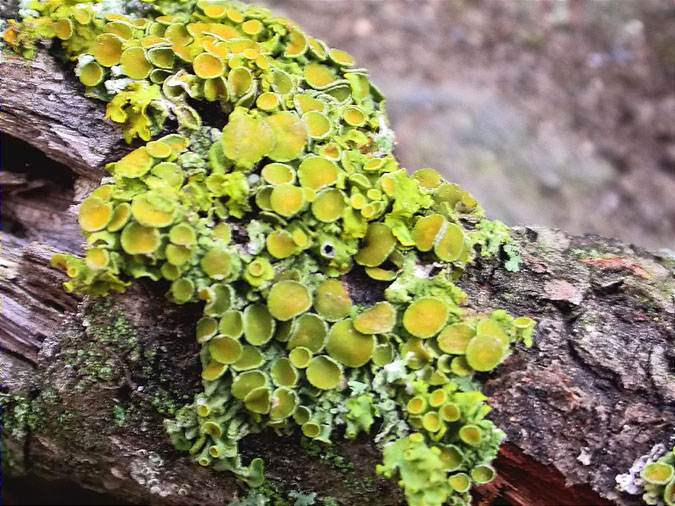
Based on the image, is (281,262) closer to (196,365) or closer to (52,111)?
(196,365)

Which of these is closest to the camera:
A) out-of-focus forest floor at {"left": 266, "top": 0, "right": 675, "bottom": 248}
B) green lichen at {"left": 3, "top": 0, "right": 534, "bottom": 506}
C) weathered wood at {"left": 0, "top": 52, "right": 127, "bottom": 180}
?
green lichen at {"left": 3, "top": 0, "right": 534, "bottom": 506}

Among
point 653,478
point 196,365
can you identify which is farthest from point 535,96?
point 196,365

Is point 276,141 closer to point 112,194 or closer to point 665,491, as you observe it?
point 112,194

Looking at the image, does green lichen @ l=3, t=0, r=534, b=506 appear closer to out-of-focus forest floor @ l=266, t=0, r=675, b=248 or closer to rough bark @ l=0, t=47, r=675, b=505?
rough bark @ l=0, t=47, r=675, b=505

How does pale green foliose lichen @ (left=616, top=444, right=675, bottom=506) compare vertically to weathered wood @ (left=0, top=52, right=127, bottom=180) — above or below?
above

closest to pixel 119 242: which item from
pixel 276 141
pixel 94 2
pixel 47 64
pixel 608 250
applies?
pixel 276 141

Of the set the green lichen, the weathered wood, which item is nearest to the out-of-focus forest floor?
the green lichen
